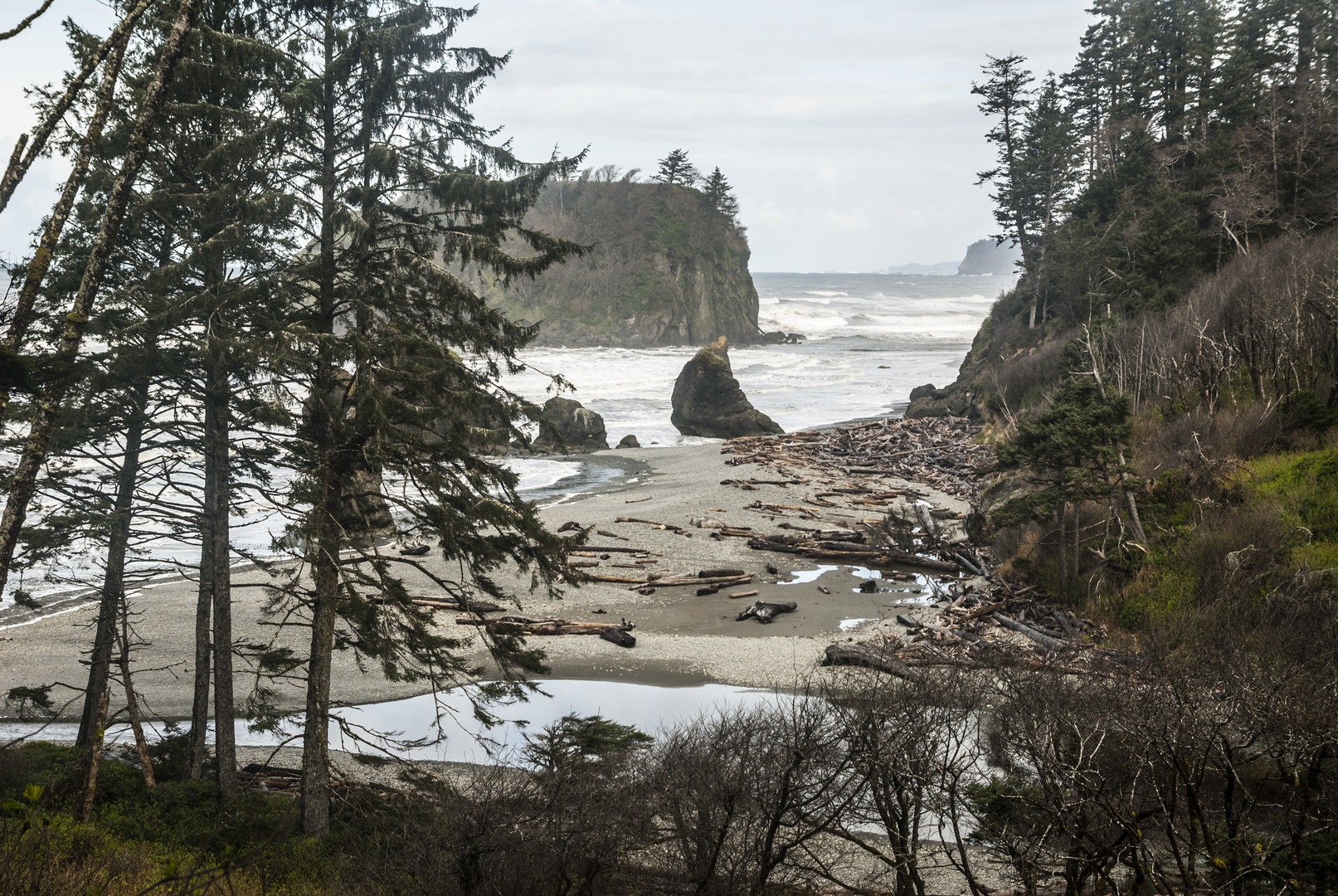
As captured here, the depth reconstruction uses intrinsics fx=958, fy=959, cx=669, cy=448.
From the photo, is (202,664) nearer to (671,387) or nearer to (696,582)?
(696,582)

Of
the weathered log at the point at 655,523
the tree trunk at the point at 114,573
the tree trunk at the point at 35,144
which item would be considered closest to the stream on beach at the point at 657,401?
the tree trunk at the point at 114,573

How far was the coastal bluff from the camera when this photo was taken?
329 ft

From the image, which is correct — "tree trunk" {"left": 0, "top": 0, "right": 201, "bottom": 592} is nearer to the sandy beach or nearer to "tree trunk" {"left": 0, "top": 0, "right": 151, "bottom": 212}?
"tree trunk" {"left": 0, "top": 0, "right": 151, "bottom": 212}

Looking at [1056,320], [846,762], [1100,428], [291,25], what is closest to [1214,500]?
[1100,428]

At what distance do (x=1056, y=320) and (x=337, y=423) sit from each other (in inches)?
1517

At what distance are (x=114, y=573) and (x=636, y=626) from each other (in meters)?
10.1

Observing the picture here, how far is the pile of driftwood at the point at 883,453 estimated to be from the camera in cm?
3309

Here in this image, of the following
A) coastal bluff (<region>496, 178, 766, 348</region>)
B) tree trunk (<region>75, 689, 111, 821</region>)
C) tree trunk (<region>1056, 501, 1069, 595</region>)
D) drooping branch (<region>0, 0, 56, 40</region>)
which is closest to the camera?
drooping branch (<region>0, 0, 56, 40</region>)

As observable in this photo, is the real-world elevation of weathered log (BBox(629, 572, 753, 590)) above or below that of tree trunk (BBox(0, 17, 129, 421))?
below

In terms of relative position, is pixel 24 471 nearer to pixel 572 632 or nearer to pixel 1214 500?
pixel 572 632

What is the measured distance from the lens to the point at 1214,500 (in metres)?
18.1

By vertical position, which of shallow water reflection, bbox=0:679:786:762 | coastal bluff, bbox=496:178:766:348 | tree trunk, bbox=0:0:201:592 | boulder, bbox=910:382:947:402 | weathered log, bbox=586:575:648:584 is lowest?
shallow water reflection, bbox=0:679:786:762

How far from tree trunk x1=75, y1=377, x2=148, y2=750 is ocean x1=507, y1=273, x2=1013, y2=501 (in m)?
7.72

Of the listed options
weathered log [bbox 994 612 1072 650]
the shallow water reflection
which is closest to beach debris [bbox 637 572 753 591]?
the shallow water reflection
